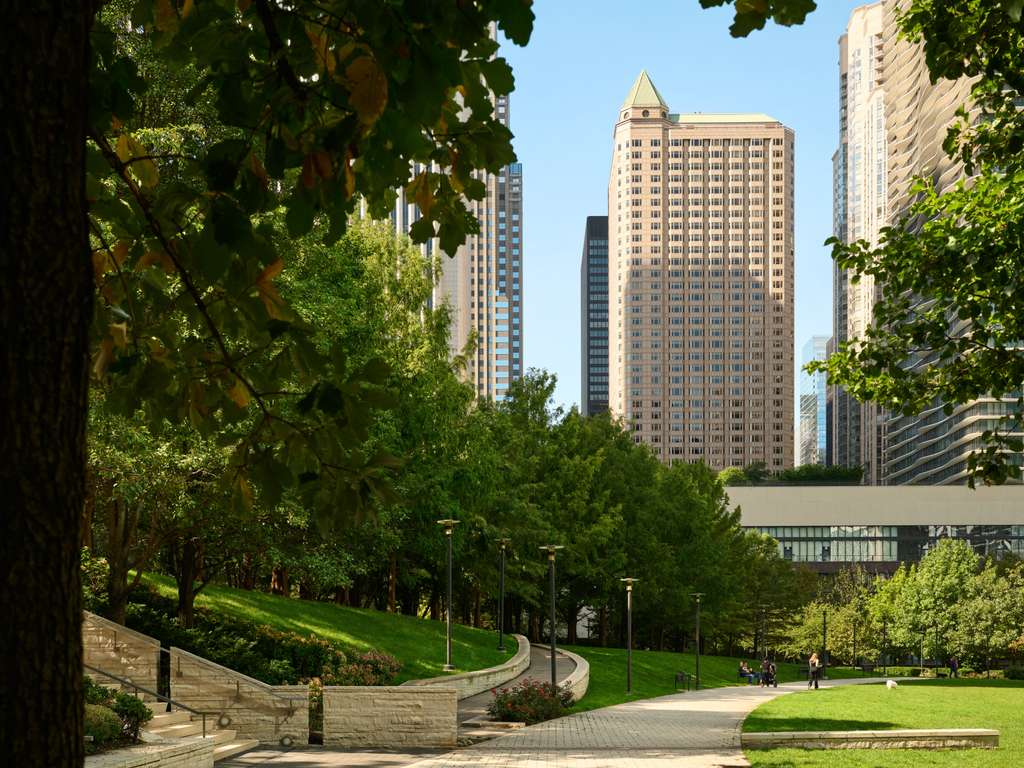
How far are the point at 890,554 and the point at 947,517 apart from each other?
6525 mm

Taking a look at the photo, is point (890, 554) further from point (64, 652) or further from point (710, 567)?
point (64, 652)

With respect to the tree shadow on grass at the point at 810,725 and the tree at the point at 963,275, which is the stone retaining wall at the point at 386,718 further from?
the tree at the point at 963,275

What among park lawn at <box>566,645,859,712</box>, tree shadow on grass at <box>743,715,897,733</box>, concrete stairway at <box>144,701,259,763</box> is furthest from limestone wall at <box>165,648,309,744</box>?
park lawn at <box>566,645,859,712</box>

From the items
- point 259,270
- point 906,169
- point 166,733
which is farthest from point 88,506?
point 906,169

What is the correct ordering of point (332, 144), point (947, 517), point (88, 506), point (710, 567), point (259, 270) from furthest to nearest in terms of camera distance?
1. point (947, 517)
2. point (710, 567)
3. point (88, 506)
4. point (259, 270)
5. point (332, 144)

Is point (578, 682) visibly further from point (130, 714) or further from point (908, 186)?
point (908, 186)

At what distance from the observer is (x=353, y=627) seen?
114 feet

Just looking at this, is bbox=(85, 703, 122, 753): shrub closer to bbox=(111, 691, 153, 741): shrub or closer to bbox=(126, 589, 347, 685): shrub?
bbox=(111, 691, 153, 741): shrub

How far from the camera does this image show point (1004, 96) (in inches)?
520

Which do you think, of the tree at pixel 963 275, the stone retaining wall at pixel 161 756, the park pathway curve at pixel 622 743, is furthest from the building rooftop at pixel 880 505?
the tree at pixel 963 275

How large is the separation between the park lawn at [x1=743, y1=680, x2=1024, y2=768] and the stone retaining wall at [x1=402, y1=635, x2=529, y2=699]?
283 inches

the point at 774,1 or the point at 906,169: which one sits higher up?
the point at 906,169

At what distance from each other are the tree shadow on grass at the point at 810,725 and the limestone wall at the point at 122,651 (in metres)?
11.8

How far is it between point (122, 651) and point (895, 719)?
16755 mm
